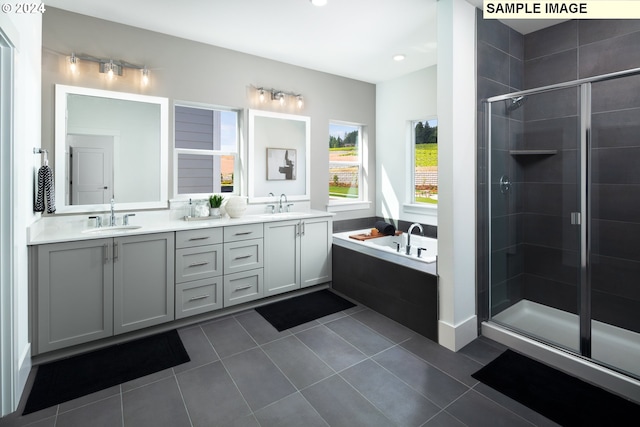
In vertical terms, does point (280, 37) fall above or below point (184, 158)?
above

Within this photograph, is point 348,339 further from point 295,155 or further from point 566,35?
point 566,35

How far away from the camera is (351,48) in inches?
136

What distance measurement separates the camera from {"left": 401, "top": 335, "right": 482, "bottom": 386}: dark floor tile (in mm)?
2172

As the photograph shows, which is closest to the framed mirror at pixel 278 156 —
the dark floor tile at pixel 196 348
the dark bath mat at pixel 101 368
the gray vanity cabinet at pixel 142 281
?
the gray vanity cabinet at pixel 142 281

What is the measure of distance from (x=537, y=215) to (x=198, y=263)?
294 centimetres

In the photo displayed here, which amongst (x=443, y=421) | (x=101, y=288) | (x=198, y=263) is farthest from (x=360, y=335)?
(x=101, y=288)

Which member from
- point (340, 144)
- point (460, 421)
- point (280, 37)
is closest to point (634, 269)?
point (460, 421)

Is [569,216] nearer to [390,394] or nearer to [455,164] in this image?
[455,164]

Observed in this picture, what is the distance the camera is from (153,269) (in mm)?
2676

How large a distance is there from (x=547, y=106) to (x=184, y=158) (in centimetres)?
326

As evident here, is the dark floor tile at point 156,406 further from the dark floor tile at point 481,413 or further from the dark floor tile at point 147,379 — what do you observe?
the dark floor tile at point 481,413

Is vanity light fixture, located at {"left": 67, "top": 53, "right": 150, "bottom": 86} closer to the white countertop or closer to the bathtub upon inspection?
the white countertop

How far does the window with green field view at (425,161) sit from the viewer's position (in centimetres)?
416

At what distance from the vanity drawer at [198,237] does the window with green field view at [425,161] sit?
8.56ft
